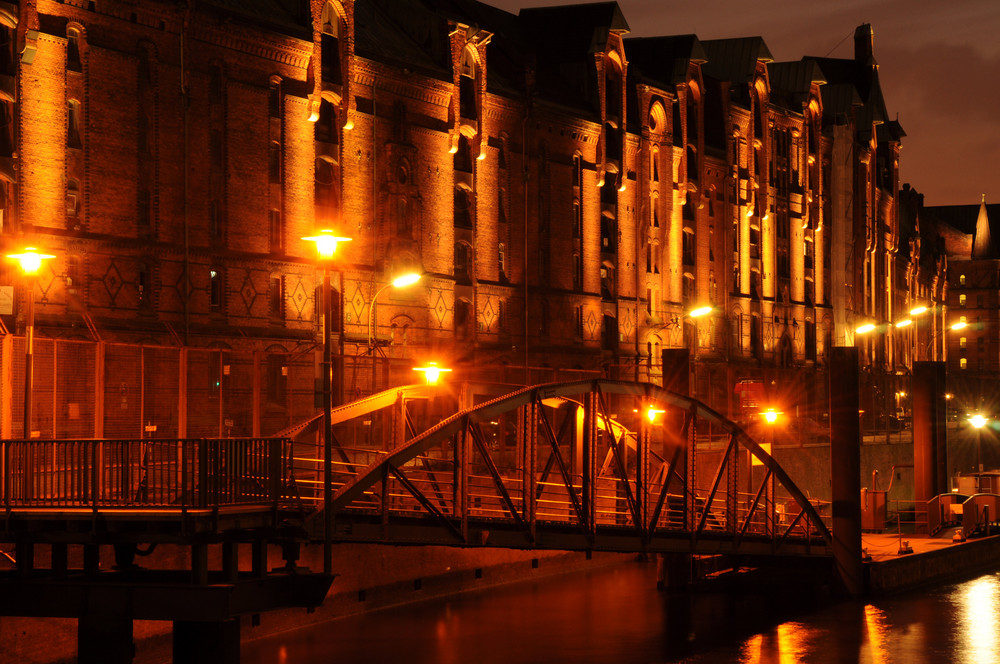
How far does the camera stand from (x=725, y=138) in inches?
2963

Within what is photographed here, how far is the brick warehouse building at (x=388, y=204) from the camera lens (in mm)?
38812

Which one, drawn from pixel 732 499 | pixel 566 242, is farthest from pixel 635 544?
pixel 566 242

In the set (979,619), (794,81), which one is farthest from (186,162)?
(794,81)

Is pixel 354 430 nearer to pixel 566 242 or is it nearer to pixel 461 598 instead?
pixel 461 598

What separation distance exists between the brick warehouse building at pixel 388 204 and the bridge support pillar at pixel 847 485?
16.3 ft

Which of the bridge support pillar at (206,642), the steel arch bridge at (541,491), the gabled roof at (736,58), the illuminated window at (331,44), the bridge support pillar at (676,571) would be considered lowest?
the bridge support pillar at (676,571)

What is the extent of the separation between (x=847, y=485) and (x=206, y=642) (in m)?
19.8

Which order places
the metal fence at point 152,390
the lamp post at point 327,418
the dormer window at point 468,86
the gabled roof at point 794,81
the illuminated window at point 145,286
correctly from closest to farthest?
1. the lamp post at point 327,418
2. the metal fence at point 152,390
3. the illuminated window at point 145,286
4. the dormer window at point 468,86
5. the gabled roof at point 794,81

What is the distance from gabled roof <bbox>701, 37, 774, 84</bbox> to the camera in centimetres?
7894

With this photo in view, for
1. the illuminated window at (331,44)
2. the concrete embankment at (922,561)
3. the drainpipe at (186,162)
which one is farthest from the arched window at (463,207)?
the concrete embankment at (922,561)

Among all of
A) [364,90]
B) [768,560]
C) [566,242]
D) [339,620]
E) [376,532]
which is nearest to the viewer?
[376,532]

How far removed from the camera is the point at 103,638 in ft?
70.8

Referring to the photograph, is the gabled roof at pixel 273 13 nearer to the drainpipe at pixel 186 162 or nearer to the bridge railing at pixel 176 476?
the drainpipe at pixel 186 162

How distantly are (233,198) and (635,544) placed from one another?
20.1 metres
